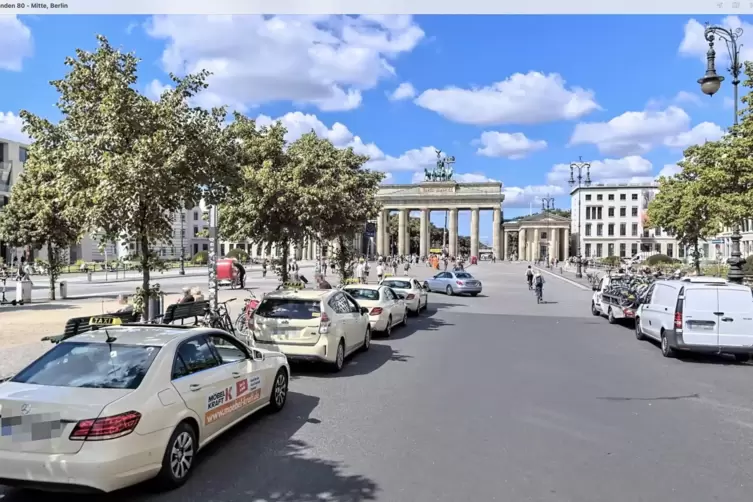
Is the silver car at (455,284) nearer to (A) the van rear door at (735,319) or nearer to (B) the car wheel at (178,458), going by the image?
(A) the van rear door at (735,319)

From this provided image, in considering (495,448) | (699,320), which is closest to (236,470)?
(495,448)

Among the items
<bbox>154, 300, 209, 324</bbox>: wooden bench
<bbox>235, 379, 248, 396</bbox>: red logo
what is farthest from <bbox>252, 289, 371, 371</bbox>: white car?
<bbox>235, 379, 248, 396</bbox>: red logo

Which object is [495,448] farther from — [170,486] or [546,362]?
[546,362]

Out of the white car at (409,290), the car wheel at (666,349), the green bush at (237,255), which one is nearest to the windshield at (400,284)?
the white car at (409,290)

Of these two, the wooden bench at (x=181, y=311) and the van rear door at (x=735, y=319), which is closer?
the van rear door at (x=735, y=319)

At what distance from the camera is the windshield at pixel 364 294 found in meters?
15.7

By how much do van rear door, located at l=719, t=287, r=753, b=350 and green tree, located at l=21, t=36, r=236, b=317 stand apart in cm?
999

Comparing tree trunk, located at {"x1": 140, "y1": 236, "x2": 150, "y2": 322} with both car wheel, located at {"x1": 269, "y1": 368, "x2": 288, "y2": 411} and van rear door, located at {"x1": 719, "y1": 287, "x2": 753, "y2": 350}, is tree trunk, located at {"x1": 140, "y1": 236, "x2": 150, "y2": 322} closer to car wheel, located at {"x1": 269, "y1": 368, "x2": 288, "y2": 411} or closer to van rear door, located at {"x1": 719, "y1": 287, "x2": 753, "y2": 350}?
car wheel, located at {"x1": 269, "y1": 368, "x2": 288, "y2": 411}

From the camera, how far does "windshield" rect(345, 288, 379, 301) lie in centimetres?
1570

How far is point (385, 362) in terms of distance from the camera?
11656 mm

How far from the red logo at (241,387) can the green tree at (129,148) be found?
4336 mm

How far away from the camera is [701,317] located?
11.8 meters

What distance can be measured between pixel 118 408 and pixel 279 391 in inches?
130

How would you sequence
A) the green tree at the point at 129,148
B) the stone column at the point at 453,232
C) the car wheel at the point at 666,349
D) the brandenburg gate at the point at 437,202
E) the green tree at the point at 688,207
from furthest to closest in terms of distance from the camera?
the brandenburg gate at the point at 437,202
the stone column at the point at 453,232
the green tree at the point at 688,207
the car wheel at the point at 666,349
the green tree at the point at 129,148
